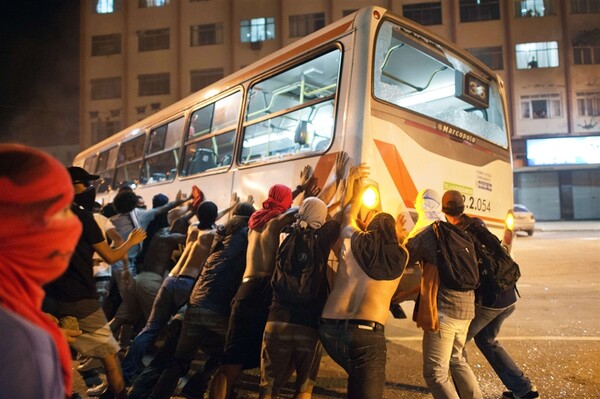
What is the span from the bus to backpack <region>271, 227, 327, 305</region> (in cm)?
90

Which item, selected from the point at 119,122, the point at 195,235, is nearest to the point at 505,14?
the point at 119,122

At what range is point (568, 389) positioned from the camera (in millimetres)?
3818

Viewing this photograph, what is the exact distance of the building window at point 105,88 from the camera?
2966cm

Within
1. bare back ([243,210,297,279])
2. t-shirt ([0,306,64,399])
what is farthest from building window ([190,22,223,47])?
t-shirt ([0,306,64,399])

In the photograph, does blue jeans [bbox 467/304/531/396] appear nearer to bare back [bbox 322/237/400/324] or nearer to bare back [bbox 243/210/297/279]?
bare back [bbox 322/237/400/324]

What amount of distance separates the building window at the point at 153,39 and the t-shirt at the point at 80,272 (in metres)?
29.0

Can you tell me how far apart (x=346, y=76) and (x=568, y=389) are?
348cm

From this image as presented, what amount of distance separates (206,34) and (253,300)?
2858cm

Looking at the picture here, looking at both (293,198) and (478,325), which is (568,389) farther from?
(293,198)

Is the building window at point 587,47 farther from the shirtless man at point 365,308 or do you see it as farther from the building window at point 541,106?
the shirtless man at point 365,308

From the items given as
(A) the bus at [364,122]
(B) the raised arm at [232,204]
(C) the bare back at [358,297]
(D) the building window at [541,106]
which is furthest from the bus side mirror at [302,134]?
(D) the building window at [541,106]

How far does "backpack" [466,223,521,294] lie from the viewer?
11.0ft

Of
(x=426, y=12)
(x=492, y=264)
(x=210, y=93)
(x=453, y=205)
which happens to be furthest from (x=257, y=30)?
(x=492, y=264)

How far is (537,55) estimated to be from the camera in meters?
25.2
